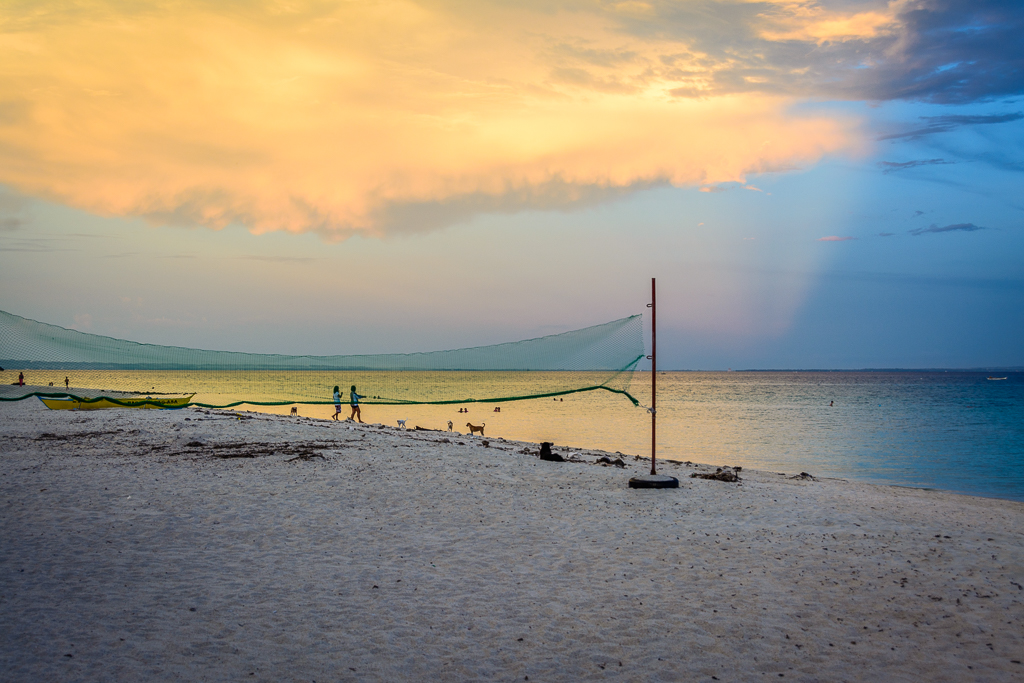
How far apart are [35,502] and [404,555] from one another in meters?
5.34

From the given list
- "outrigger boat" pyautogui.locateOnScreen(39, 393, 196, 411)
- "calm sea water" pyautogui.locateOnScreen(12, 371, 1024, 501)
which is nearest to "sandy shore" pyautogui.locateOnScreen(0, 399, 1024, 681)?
"calm sea water" pyautogui.locateOnScreen(12, 371, 1024, 501)

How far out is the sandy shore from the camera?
4.91 metres

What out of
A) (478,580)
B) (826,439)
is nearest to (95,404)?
(478,580)

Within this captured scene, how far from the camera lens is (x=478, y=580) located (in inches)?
258

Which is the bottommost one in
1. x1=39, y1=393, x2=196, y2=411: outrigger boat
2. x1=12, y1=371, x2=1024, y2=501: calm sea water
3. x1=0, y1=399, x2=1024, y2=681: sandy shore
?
x1=12, y1=371, x2=1024, y2=501: calm sea water

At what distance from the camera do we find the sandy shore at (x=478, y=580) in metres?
4.91

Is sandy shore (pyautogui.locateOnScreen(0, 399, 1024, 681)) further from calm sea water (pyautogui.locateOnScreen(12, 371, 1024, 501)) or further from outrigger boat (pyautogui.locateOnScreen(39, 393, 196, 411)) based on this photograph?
outrigger boat (pyautogui.locateOnScreen(39, 393, 196, 411))

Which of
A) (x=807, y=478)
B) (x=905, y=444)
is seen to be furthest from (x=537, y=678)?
(x=905, y=444)

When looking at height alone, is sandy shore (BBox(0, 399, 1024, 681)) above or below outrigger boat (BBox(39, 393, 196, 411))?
below

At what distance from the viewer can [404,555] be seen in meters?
7.23

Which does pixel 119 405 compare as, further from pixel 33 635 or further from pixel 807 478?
pixel 807 478

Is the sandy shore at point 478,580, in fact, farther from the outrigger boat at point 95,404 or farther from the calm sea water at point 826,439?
the outrigger boat at point 95,404

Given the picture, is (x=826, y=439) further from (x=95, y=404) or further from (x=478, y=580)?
(x=95, y=404)

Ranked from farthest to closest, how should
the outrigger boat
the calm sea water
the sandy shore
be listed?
the outrigger boat, the calm sea water, the sandy shore
